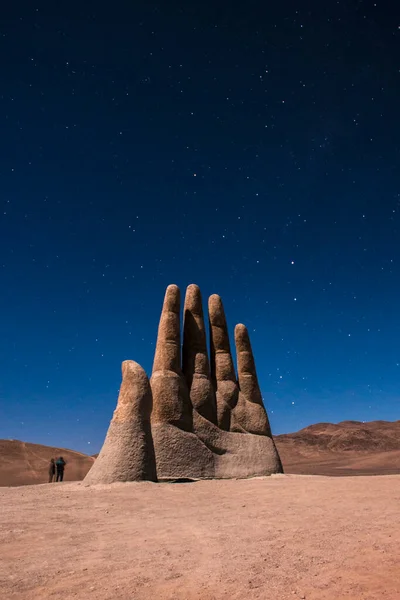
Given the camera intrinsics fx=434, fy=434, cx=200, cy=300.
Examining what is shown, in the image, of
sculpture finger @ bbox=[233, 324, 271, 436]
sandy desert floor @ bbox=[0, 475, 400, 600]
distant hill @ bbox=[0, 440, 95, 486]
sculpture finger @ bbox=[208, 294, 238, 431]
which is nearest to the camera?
sandy desert floor @ bbox=[0, 475, 400, 600]

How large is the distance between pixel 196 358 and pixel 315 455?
46901mm

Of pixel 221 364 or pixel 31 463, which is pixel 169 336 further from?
pixel 31 463

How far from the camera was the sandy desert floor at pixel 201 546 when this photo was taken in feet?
14.2

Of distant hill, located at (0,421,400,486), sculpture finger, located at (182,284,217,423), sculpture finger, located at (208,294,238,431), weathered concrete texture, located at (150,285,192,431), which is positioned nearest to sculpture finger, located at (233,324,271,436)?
sculpture finger, located at (208,294,238,431)

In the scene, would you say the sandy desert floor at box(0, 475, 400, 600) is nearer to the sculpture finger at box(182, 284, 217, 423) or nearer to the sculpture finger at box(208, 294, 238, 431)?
the sculpture finger at box(182, 284, 217, 423)

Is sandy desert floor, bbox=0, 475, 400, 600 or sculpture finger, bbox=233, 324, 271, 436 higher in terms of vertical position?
sculpture finger, bbox=233, 324, 271, 436

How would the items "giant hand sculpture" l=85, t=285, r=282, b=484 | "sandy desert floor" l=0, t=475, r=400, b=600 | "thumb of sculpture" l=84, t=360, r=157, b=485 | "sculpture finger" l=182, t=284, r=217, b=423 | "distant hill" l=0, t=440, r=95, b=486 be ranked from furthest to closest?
"distant hill" l=0, t=440, r=95, b=486
"sculpture finger" l=182, t=284, r=217, b=423
"giant hand sculpture" l=85, t=285, r=282, b=484
"thumb of sculpture" l=84, t=360, r=157, b=485
"sandy desert floor" l=0, t=475, r=400, b=600

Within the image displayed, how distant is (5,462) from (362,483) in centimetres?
2948

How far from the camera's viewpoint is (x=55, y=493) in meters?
11.4

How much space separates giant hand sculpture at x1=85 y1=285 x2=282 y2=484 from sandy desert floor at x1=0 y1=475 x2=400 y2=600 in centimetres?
222

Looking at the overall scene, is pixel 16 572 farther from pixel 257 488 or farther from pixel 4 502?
pixel 257 488

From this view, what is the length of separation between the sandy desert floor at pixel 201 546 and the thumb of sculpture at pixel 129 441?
167cm

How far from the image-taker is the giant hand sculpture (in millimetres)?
12789

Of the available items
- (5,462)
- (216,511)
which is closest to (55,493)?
(216,511)
